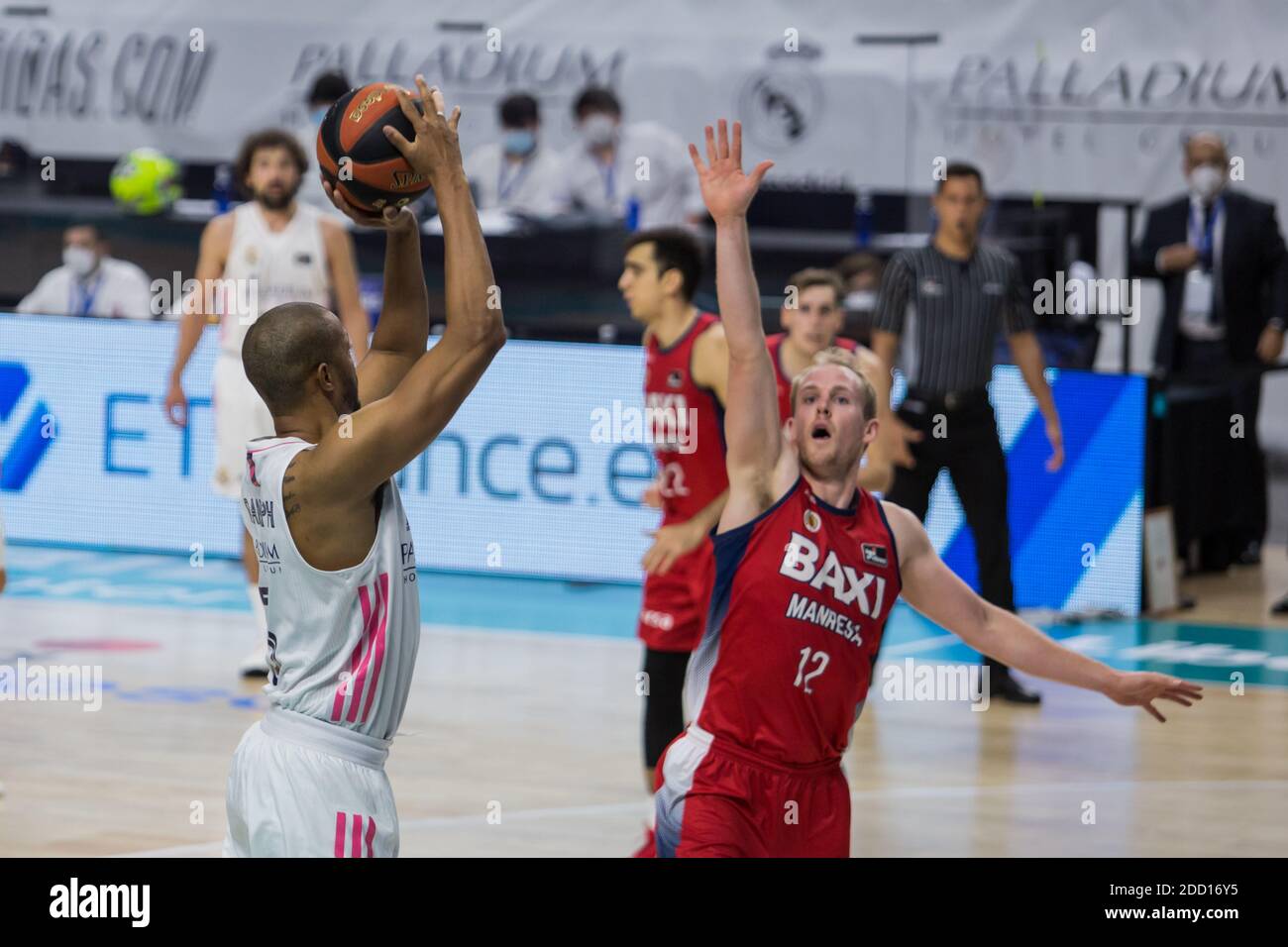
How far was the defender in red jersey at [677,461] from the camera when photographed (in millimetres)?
6188

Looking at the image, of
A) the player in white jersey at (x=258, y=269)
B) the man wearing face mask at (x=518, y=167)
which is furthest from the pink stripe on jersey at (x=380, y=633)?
the man wearing face mask at (x=518, y=167)

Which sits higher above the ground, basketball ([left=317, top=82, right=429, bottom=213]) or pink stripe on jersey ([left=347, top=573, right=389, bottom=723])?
basketball ([left=317, top=82, right=429, bottom=213])

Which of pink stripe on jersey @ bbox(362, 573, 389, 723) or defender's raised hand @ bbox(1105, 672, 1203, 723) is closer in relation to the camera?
pink stripe on jersey @ bbox(362, 573, 389, 723)

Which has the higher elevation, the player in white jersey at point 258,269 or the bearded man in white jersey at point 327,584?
the player in white jersey at point 258,269

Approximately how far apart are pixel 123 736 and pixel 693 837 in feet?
11.3

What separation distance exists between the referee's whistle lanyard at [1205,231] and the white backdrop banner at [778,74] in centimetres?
261

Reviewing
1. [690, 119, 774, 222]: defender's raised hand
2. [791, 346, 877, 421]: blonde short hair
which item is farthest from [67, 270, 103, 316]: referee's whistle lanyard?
[690, 119, 774, 222]: defender's raised hand

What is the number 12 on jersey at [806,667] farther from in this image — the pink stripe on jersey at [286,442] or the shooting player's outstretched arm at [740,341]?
the pink stripe on jersey at [286,442]

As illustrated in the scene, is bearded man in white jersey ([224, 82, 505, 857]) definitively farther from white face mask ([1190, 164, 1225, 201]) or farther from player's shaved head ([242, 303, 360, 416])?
white face mask ([1190, 164, 1225, 201])

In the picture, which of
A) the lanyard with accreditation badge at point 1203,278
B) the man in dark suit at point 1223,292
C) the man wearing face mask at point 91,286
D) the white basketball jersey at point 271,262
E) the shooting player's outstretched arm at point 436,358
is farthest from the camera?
the man wearing face mask at point 91,286

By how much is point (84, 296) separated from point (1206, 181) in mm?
6307

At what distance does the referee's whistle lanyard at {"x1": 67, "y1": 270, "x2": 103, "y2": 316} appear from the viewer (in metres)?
11.4

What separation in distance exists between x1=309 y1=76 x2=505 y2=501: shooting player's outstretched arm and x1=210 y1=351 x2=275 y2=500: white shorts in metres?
4.55

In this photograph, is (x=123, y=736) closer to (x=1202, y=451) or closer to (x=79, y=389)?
(x=79, y=389)
